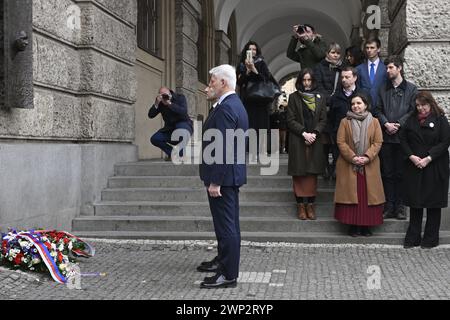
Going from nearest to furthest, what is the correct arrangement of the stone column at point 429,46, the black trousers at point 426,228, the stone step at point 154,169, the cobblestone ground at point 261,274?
the cobblestone ground at point 261,274 < the black trousers at point 426,228 < the stone column at point 429,46 < the stone step at point 154,169

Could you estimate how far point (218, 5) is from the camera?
62.4 feet

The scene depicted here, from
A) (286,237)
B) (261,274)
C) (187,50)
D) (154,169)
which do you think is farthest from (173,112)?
(187,50)

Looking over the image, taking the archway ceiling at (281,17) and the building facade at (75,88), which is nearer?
the building facade at (75,88)

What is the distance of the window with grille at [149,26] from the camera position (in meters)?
12.7

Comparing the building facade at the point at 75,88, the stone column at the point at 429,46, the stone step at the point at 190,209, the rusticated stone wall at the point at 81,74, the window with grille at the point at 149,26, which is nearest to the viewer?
the building facade at the point at 75,88

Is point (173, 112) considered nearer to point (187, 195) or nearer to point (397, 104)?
point (187, 195)

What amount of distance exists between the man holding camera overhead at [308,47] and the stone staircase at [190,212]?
1.53m

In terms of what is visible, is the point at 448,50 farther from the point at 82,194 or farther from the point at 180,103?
the point at 82,194

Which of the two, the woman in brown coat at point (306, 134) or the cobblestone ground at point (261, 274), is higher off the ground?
the woman in brown coat at point (306, 134)

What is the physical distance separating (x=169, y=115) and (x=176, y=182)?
1.40 m

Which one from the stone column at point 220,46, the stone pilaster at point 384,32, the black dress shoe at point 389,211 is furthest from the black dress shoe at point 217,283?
the stone column at point 220,46

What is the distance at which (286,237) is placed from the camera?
820 cm

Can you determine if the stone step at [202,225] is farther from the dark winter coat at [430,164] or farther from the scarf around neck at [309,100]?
the scarf around neck at [309,100]

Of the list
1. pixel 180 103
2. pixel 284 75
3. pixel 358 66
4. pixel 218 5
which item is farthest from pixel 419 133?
pixel 284 75
